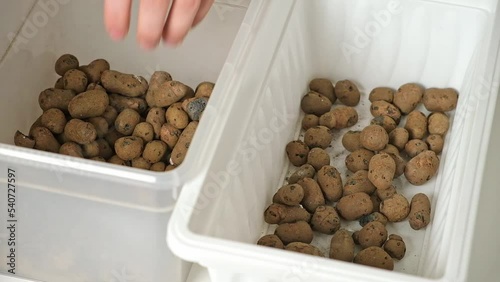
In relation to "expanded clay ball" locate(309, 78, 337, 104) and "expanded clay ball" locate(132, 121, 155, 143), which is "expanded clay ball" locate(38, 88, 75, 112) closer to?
"expanded clay ball" locate(132, 121, 155, 143)

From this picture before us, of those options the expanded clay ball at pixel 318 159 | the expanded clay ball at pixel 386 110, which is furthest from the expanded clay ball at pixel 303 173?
the expanded clay ball at pixel 386 110

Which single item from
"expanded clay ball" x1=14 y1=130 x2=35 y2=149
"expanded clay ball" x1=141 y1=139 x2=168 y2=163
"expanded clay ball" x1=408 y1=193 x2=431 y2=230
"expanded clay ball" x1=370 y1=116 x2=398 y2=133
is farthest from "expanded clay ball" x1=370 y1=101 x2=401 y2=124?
"expanded clay ball" x1=14 y1=130 x2=35 y2=149

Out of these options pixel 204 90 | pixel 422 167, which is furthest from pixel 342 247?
pixel 204 90

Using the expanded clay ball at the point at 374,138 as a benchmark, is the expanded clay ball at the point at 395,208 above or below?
below

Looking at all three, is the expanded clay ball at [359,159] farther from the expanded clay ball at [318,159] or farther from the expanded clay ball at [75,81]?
the expanded clay ball at [75,81]

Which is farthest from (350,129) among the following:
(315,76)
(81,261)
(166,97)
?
(81,261)

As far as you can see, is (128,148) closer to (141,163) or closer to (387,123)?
(141,163)

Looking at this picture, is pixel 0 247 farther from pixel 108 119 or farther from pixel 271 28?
pixel 271 28
